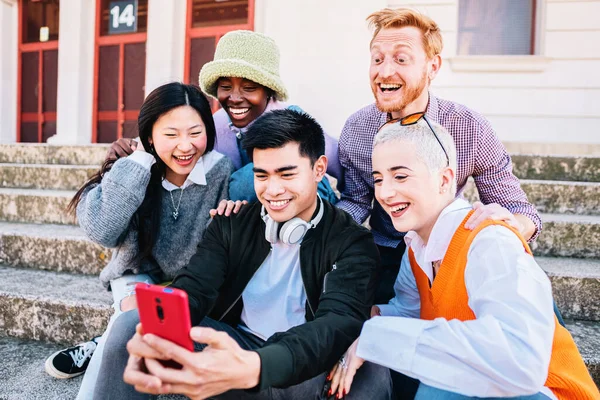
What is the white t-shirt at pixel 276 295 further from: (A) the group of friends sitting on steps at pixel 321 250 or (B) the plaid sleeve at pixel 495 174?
(B) the plaid sleeve at pixel 495 174

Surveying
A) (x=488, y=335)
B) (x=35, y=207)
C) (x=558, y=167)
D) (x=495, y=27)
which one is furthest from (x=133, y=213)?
(x=495, y=27)

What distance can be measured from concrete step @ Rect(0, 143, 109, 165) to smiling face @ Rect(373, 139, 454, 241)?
3502 millimetres

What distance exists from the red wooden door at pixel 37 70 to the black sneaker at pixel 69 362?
6588 mm

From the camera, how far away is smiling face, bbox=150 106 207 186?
1.94 metres

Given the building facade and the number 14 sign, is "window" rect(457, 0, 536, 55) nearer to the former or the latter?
the building facade

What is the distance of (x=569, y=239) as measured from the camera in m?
2.59

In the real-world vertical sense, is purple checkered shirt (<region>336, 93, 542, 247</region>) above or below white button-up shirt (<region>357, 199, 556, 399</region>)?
above

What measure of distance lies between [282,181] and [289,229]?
186 millimetres

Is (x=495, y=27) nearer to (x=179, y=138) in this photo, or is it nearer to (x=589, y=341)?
(x=589, y=341)

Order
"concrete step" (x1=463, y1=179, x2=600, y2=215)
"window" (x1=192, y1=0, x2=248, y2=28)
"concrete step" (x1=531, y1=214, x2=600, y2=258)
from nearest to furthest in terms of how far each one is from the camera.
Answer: "concrete step" (x1=531, y1=214, x2=600, y2=258), "concrete step" (x1=463, y1=179, x2=600, y2=215), "window" (x1=192, y1=0, x2=248, y2=28)

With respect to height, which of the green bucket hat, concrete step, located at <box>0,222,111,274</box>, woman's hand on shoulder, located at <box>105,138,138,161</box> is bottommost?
concrete step, located at <box>0,222,111,274</box>

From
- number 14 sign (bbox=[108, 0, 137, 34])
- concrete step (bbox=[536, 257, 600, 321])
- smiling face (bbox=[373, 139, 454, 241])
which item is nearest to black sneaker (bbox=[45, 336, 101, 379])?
smiling face (bbox=[373, 139, 454, 241])

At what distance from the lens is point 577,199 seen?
3.03m

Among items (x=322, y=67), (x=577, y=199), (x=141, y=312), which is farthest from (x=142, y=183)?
(x=322, y=67)
